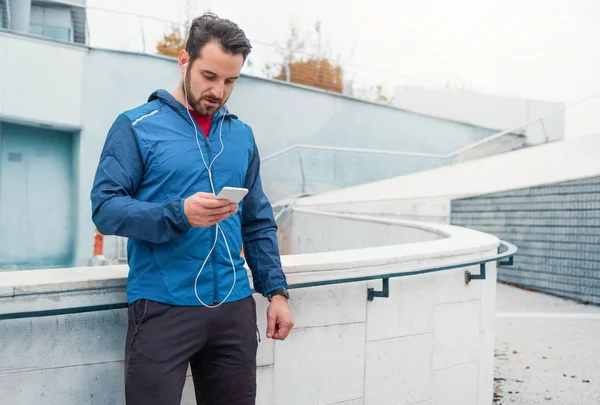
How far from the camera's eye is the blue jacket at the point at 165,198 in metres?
1.77

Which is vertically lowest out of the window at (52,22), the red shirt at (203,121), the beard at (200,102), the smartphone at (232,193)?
the smartphone at (232,193)

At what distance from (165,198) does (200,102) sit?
1.17 feet

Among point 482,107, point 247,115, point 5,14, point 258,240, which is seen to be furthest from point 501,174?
point 482,107

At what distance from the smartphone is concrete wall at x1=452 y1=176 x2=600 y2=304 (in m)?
6.58

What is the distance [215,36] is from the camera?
6.48ft

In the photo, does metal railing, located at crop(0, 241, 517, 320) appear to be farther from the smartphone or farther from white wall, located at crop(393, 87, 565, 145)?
white wall, located at crop(393, 87, 565, 145)

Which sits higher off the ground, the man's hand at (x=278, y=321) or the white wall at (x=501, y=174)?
the white wall at (x=501, y=174)

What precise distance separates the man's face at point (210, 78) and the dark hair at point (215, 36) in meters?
0.02

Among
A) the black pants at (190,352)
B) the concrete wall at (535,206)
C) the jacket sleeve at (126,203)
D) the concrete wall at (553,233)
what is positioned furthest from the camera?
the concrete wall at (535,206)

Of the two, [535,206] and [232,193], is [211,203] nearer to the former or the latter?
[232,193]

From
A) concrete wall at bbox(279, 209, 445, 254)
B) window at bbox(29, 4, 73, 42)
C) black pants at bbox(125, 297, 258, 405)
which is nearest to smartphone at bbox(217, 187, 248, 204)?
black pants at bbox(125, 297, 258, 405)

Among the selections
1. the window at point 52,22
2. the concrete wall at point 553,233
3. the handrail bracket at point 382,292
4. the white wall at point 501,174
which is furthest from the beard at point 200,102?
the window at point 52,22

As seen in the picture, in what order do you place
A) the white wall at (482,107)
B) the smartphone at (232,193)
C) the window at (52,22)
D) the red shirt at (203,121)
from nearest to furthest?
1. the smartphone at (232,193)
2. the red shirt at (203,121)
3. the window at (52,22)
4. the white wall at (482,107)

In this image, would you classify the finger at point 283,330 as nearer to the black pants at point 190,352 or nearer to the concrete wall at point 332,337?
the black pants at point 190,352
